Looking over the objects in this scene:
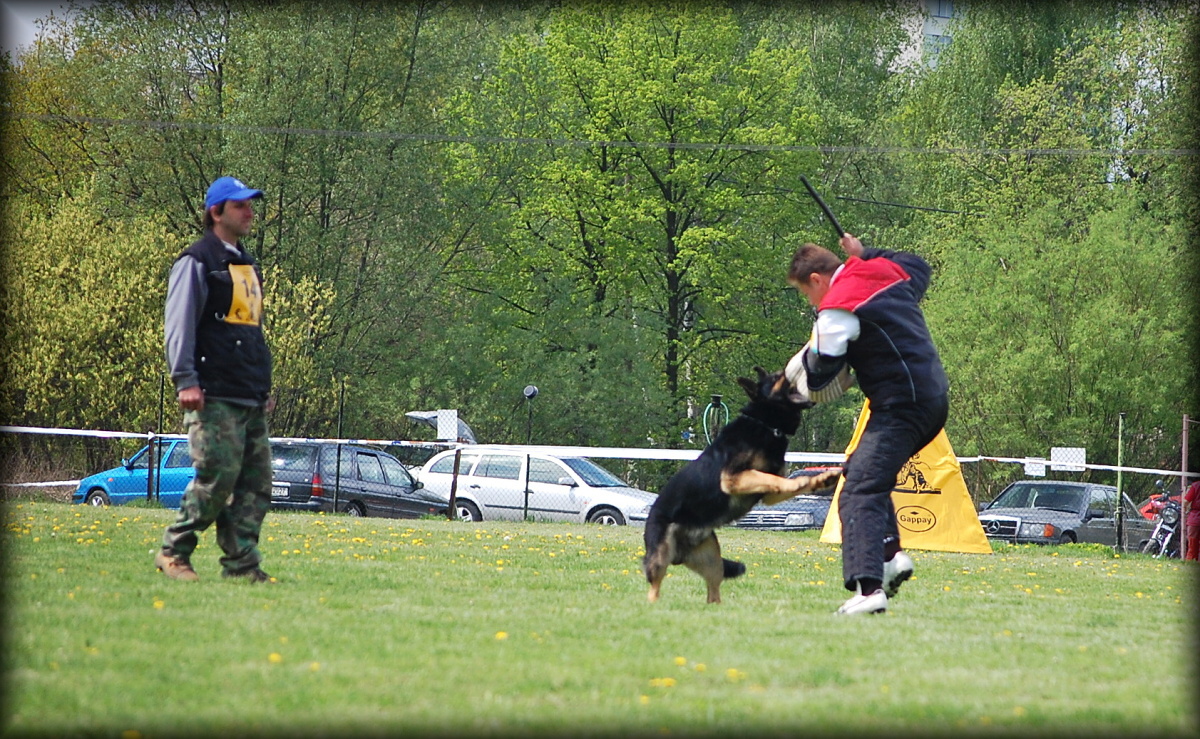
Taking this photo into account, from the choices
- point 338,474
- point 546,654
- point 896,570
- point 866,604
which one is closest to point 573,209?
point 338,474

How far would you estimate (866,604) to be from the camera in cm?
619

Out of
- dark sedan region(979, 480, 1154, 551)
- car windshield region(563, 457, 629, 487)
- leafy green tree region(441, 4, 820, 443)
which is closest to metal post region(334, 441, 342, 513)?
car windshield region(563, 457, 629, 487)

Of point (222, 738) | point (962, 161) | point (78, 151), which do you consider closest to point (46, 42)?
point (78, 151)

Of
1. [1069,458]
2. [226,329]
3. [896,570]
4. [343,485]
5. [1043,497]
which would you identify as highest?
[226,329]

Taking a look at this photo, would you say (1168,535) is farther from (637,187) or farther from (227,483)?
(637,187)

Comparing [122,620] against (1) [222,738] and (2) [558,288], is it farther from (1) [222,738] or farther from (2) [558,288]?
(2) [558,288]

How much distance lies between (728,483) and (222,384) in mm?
2656

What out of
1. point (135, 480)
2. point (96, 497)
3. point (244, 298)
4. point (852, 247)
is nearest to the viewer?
point (852, 247)

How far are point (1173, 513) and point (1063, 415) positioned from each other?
852 cm

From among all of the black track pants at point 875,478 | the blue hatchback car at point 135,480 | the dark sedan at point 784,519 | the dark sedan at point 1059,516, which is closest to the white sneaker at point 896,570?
the black track pants at point 875,478

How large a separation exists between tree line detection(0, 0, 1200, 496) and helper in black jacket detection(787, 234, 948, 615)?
1956 cm

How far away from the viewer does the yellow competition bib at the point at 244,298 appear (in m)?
6.60

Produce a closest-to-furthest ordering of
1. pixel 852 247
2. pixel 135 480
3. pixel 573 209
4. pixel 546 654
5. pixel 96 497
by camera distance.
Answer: pixel 546 654 < pixel 852 247 < pixel 135 480 < pixel 96 497 < pixel 573 209

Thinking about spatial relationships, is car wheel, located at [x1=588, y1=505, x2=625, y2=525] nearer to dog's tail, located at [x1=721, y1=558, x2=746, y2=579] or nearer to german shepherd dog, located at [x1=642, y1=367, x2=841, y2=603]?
dog's tail, located at [x1=721, y1=558, x2=746, y2=579]
